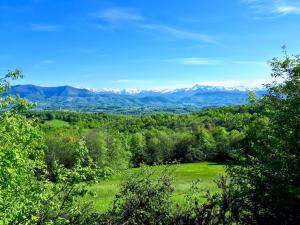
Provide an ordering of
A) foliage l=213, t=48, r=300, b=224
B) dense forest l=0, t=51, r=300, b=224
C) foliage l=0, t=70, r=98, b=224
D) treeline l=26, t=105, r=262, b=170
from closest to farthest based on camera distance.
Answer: foliage l=0, t=70, r=98, b=224 → dense forest l=0, t=51, r=300, b=224 → foliage l=213, t=48, r=300, b=224 → treeline l=26, t=105, r=262, b=170

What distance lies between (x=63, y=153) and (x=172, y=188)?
85056 mm

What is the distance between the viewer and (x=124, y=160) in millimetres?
99125

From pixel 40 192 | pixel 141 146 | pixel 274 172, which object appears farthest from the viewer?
pixel 141 146

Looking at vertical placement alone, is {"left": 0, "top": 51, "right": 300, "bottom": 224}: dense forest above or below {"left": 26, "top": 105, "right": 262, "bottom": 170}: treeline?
above

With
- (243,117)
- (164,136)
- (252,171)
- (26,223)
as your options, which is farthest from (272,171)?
(164,136)

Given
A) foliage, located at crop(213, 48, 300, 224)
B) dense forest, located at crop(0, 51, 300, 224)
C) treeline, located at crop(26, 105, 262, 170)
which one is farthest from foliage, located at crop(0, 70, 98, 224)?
treeline, located at crop(26, 105, 262, 170)

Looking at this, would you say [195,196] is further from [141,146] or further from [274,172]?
[141,146]

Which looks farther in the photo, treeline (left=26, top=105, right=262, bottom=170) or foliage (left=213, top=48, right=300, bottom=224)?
treeline (left=26, top=105, right=262, bottom=170)

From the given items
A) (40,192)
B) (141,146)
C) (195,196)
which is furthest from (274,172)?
(141,146)

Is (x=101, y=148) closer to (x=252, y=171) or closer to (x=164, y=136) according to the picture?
(x=164, y=136)

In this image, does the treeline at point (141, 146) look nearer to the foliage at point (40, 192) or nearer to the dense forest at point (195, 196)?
the dense forest at point (195, 196)

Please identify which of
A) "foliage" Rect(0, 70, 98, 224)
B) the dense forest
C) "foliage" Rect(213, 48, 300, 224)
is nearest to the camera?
"foliage" Rect(0, 70, 98, 224)

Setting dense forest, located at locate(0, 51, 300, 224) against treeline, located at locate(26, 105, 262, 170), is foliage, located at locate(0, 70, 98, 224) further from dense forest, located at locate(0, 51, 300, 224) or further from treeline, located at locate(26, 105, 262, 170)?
treeline, located at locate(26, 105, 262, 170)

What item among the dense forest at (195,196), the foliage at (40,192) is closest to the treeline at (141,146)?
the dense forest at (195,196)
